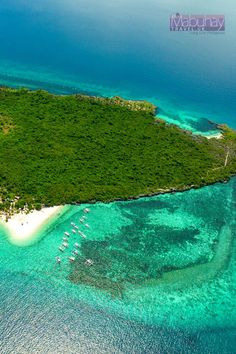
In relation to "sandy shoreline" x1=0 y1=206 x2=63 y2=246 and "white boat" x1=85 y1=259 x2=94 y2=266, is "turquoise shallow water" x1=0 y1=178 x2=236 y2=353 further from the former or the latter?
"sandy shoreline" x1=0 y1=206 x2=63 y2=246

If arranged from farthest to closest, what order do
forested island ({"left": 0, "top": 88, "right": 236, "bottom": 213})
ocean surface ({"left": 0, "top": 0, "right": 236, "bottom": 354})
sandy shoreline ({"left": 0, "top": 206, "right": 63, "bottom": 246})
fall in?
1. forested island ({"left": 0, "top": 88, "right": 236, "bottom": 213})
2. sandy shoreline ({"left": 0, "top": 206, "right": 63, "bottom": 246})
3. ocean surface ({"left": 0, "top": 0, "right": 236, "bottom": 354})

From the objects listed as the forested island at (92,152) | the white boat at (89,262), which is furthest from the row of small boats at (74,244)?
the forested island at (92,152)

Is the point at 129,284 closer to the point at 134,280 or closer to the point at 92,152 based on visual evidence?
the point at 134,280

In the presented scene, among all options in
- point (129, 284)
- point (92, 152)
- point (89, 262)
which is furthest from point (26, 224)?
point (92, 152)

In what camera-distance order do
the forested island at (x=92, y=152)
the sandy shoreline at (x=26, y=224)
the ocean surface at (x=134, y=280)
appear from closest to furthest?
1. the ocean surface at (x=134, y=280)
2. the sandy shoreline at (x=26, y=224)
3. the forested island at (x=92, y=152)

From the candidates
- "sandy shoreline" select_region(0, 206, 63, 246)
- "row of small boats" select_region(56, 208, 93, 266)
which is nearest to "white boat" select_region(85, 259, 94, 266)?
"row of small boats" select_region(56, 208, 93, 266)

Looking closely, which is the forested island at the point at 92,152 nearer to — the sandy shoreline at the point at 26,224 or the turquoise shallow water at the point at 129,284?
the sandy shoreline at the point at 26,224

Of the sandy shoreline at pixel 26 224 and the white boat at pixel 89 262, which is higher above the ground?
the sandy shoreline at pixel 26 224
